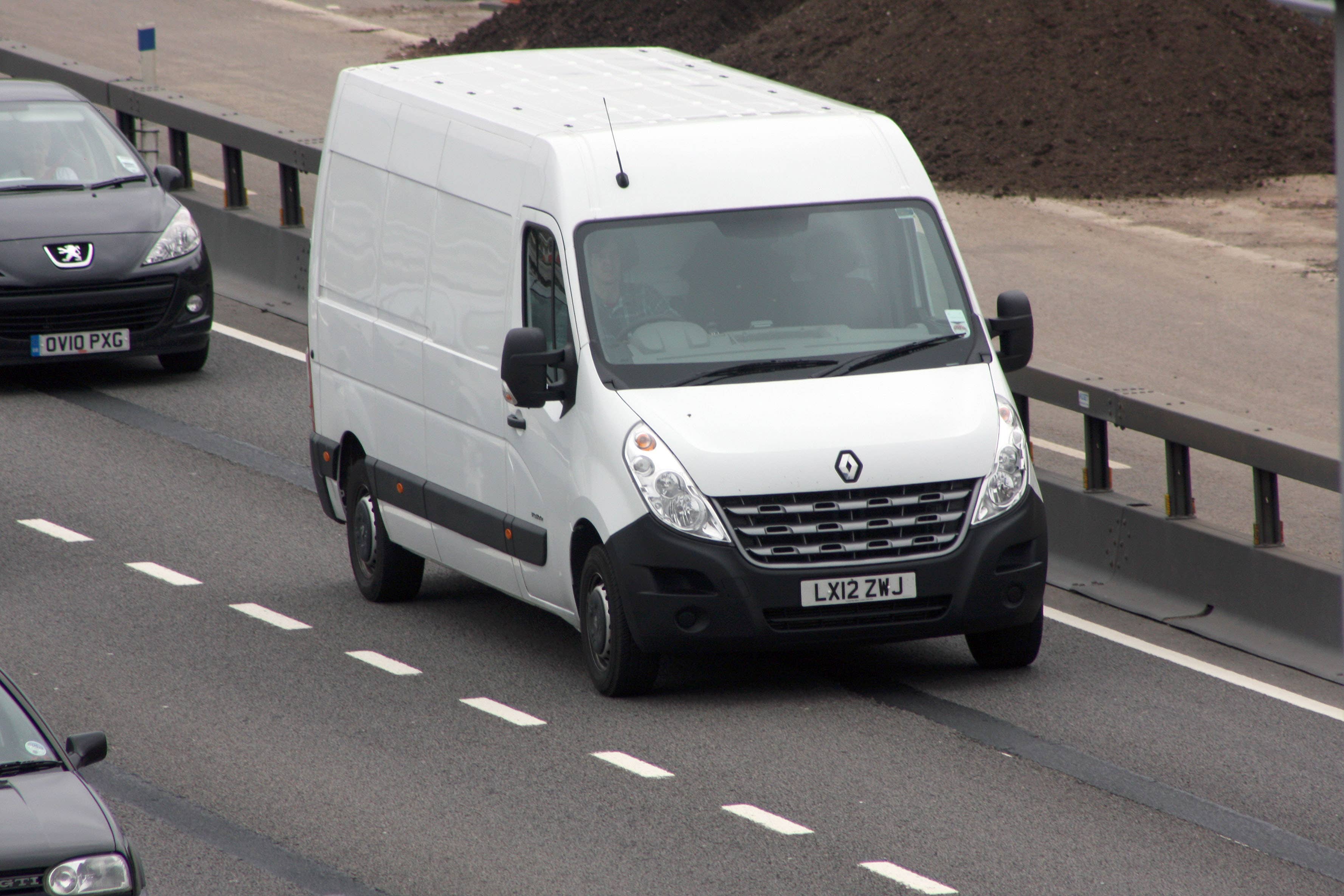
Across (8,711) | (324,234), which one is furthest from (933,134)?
(8,711)

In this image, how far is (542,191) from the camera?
11.1 metres

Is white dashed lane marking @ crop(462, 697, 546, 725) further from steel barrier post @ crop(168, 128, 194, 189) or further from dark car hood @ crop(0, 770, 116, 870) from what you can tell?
steel barrier post @ crop(168, 128, 194, 189)

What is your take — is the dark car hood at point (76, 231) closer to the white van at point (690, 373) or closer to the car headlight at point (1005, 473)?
the white van at point (690, 373)

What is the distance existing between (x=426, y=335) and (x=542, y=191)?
4.00ft

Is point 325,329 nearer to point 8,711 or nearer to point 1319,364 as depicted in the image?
point 8,711

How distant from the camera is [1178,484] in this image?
491 inches

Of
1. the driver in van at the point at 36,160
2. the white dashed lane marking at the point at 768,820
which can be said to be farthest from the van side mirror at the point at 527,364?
the driver in van at the point at 36,160

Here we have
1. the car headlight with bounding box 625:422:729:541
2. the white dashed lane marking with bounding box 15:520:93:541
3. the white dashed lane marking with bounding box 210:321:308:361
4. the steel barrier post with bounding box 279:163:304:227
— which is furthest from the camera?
the steel barrier post with bounding box 279:163:304:227

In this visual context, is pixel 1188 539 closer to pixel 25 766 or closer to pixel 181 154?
pixel 25 766

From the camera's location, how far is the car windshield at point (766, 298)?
35.7 feet

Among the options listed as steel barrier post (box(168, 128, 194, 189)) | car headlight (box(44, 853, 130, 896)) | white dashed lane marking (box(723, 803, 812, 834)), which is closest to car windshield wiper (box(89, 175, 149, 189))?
steel barrier post (box(168, 128, 194, 189))

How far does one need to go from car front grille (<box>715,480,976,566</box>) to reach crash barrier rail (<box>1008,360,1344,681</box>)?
2.05 meters

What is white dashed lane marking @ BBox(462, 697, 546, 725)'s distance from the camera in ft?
34.6

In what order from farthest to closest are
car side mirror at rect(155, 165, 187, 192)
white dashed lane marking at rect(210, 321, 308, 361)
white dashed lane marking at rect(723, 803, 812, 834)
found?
white dashed lane marking at rect(210, 321, 308, 361), car side mirror at rect(155, 165, 187, 192), white dashed lane marking at rect(723, 803, 812, 834)
